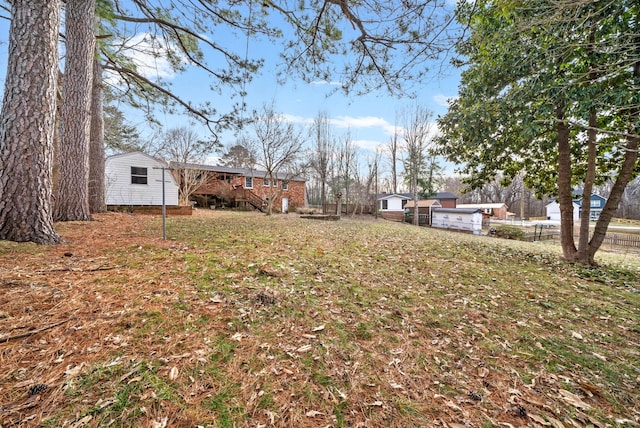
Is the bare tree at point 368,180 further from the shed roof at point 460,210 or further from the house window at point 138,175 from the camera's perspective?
the house window at point 138,175

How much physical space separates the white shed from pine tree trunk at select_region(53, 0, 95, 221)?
21.3m

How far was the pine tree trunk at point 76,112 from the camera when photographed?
512 centimetres

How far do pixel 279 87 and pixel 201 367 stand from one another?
16.1ft

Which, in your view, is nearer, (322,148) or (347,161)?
(322,148)

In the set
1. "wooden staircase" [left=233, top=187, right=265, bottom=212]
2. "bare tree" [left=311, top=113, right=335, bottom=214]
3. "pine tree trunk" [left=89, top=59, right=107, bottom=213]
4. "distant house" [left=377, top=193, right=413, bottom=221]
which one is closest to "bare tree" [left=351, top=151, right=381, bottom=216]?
"distant house" [left=377, top=193, right=413, bottom=221]

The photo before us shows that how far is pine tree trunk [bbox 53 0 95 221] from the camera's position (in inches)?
202

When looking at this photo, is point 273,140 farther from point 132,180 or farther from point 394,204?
point 394,204

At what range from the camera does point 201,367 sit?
151 centimetres

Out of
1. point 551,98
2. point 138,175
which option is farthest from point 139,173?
point 551,98

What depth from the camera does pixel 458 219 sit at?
20.1 metres

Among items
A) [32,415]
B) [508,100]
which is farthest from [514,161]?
[32,415]

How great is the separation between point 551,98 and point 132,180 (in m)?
16.2

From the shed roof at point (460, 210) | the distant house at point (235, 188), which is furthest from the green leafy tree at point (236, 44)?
the shed roof at point (460, 210)

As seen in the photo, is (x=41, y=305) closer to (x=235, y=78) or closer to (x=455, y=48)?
(x=455, y=48)
